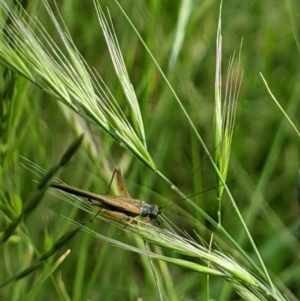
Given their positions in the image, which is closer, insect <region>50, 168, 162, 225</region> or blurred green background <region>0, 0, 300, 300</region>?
insect <region>50, 168, 162, 225</region>

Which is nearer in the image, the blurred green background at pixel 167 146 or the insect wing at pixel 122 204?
the insect wing at pixel 122 204

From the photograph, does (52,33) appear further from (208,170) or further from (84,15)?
(208,170)

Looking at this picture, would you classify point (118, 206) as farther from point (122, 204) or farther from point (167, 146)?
point (167, 146)

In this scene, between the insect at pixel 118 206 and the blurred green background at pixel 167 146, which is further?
the blurred green background at pixel 167 146

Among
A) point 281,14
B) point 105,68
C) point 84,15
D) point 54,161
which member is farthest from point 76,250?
point 281,14

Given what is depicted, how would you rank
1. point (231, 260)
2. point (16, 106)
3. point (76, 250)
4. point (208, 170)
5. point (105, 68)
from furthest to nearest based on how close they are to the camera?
point (208, 170) → point (105, 68) → point (76, 250) → point (16, 106) → point (231, 260)

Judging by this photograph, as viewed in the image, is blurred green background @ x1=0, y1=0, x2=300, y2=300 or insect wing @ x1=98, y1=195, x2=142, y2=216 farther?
blurred green background @ x1=0, y1=0, x2=300, y2=300

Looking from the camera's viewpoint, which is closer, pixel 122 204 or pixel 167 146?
pixel 122 204

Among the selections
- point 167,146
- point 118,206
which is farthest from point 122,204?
point 167,146
